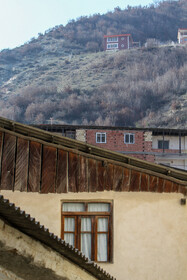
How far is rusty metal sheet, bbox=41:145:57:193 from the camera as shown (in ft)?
26.3

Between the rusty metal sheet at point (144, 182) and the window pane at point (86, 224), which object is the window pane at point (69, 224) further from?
the rusty metal sheet at point (144, 182)

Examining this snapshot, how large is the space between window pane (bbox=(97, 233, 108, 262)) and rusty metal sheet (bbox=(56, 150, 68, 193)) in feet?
3.83

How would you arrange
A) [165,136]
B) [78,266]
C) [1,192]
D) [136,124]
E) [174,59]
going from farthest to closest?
[174,59], [136,124], [165,136], [1,192], [78,266]

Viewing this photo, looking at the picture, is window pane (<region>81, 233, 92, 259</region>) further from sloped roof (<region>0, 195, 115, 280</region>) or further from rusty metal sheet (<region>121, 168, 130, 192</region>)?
sloped roof (<region>0, 195, 115, 280</region>)

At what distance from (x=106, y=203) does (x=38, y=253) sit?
335cm

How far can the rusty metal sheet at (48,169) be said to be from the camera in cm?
803

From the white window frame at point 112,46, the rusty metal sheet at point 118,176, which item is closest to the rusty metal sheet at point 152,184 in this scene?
the rusty metal sheet at point 118,176

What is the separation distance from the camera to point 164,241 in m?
8.49

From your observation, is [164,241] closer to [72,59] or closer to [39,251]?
[39,251]

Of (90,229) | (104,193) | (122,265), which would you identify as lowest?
(122,265)

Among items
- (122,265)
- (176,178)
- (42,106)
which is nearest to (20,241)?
(122,265)

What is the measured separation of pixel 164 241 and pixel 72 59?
11213 cm

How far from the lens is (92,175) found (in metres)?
8.28

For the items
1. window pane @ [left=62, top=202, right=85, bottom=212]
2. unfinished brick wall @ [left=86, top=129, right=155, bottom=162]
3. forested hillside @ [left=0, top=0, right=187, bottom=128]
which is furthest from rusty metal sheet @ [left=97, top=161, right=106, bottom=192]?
forested hillside @ [left=0, top=0, right=187, bottom=128]
